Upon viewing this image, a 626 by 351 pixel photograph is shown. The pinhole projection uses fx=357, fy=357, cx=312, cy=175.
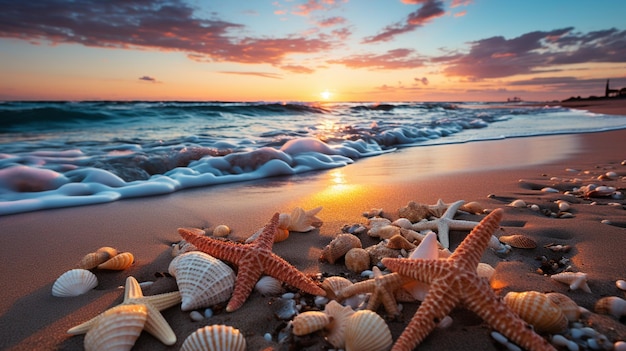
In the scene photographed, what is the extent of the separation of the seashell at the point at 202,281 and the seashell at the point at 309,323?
590 millimetres

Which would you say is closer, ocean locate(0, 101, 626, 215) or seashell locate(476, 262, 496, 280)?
seashell locate(476, 262, 496, 280)

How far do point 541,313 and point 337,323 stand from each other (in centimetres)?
102

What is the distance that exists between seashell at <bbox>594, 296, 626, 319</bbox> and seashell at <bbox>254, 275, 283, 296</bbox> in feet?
6.14

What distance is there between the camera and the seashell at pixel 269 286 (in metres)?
2.31

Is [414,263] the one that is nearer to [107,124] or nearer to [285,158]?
[285,158]

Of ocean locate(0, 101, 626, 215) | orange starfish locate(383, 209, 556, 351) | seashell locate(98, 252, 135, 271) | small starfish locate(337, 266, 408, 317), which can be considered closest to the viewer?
orange starfish locate(383, 209, 556, 351)

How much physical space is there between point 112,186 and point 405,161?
6.04 m

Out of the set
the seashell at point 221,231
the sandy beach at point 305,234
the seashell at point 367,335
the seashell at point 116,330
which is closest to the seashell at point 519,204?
the sandy beach at point 305,234

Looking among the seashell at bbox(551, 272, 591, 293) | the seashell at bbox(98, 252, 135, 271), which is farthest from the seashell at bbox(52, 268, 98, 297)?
the seashell at bbox(551, 272, 591, 293)

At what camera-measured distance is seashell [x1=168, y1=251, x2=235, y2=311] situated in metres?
2.17

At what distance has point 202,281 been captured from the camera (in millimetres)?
2199

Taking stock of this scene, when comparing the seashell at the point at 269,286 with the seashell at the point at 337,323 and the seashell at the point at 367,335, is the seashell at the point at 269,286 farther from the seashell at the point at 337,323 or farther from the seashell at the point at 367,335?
the seashell at the point at 367,335

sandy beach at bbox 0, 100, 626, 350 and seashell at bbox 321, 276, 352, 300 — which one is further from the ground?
seashell at bbox 321, 276, 352, 300

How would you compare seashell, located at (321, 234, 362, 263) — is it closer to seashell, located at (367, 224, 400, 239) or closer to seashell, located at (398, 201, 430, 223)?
Answer: seashell, located at (367, 224, 400, 239)
